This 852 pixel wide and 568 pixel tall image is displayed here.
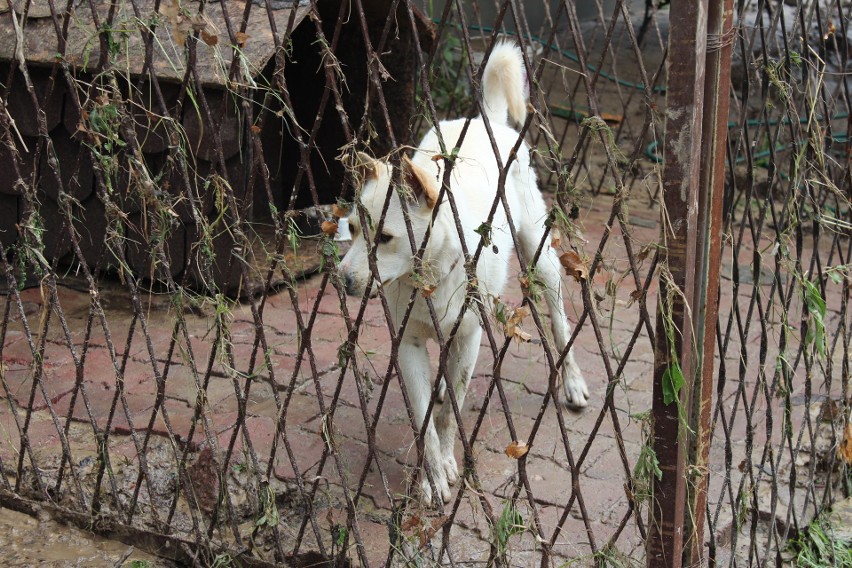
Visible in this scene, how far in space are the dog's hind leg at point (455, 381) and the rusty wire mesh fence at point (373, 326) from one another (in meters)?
0.02

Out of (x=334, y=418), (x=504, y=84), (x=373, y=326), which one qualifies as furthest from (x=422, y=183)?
(x=373, y=326)

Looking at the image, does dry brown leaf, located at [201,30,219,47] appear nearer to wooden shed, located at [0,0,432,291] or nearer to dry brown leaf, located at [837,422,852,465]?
wooden shed, located at [0,0,432,291]

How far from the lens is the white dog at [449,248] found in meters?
2.53

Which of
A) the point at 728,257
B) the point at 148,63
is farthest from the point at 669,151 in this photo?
the point at 728,257

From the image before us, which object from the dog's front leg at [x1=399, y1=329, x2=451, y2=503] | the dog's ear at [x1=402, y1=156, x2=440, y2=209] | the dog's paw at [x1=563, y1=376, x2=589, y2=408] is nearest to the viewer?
the dog's ear at [x1=402, y1=156, x2=440, y2=209]

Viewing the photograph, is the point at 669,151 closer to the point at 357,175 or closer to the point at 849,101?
the point at 357,175

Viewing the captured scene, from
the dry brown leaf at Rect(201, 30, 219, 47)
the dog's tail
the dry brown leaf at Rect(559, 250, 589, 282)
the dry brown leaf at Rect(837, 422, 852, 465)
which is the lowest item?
the dry brown leaf at Rect(837, 422, 852, 465)

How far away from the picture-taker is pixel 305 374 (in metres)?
3.78

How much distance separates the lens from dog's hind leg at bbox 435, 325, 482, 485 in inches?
118

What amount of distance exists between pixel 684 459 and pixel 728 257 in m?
4.00

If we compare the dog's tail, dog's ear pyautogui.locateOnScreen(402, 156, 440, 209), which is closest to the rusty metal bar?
dog's ear pyautogui.locateOnScreen(402, 156, 440, 209)

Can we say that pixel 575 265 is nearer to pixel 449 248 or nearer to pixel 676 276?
pixel 676 276

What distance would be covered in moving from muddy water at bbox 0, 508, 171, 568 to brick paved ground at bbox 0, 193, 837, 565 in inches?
12.2

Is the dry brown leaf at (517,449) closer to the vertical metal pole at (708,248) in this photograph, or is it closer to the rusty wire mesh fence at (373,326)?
the rusty wire mesh fence at (373,326)
